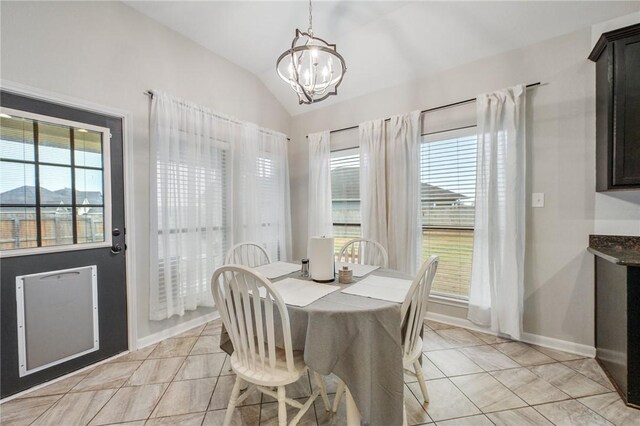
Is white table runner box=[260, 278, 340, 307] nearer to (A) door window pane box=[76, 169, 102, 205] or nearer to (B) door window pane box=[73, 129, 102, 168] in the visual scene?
(A) door window pane box=[76, 169, 102, 205]

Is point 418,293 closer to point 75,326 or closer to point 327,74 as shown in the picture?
point 327,74

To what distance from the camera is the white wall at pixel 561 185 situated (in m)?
2.13

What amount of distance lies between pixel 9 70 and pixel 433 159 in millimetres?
3454

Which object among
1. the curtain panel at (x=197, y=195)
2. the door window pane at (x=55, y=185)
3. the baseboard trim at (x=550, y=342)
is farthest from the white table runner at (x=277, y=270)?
the baseboard trim at (x=550, y=342)

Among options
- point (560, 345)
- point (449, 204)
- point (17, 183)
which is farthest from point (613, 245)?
point (17, 183)

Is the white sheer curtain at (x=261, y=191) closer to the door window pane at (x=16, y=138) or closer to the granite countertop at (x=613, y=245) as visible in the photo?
the door window pane at (x=16, y=138)

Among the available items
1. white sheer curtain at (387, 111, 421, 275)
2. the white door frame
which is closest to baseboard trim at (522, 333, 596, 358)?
white sheer curtain at (387, 111, 421, 275)

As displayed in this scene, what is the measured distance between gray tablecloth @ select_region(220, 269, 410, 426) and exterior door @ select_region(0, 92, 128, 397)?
1.93 m

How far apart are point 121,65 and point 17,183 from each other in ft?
4.01

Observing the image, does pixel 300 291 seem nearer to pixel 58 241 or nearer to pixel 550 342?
pixel 58 241

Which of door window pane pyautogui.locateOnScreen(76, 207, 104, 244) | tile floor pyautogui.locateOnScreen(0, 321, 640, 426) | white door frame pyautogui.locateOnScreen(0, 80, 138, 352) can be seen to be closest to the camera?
tile floor pyautogui.locateOnScreen(0, 321, 640, 426)

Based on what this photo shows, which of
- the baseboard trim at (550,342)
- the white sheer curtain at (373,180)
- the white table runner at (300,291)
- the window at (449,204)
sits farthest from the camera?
the white sheer curtain at (373,180)

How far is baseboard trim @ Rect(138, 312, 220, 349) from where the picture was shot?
2408 mm

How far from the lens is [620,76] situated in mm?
1870
